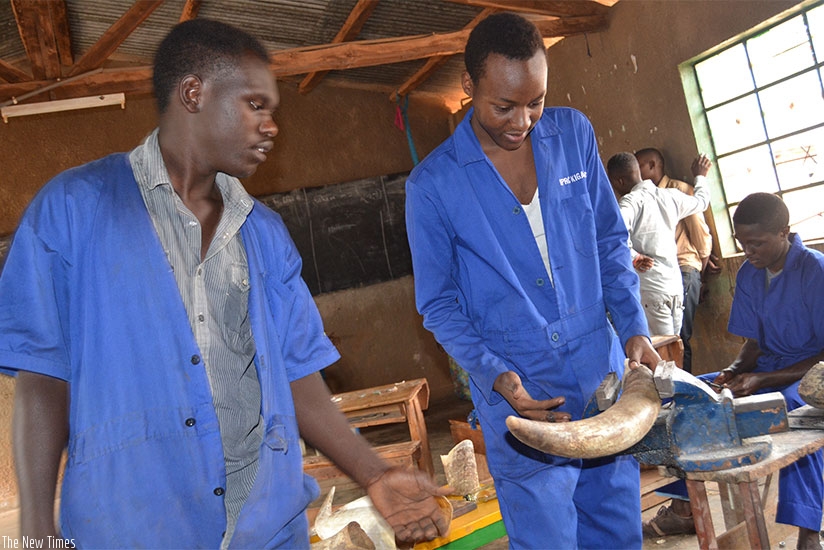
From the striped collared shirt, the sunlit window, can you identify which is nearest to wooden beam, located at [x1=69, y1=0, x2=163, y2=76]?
the sunlit window

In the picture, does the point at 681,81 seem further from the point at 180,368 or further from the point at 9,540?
the point at 9,540

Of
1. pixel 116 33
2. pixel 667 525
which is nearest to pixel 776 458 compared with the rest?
pixel 667 525

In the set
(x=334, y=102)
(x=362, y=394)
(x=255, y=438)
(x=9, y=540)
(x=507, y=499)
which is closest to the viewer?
(x=255, y=438)

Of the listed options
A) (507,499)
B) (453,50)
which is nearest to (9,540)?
(507,499)

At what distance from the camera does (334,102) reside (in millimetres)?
9406

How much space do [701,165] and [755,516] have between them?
429cm

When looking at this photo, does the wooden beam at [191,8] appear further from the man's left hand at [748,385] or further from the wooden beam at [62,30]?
the man's left hand at [748,385]

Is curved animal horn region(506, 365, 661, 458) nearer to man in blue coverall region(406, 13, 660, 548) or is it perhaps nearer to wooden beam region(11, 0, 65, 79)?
man in blue coverall region(406, 13, 660, 548)

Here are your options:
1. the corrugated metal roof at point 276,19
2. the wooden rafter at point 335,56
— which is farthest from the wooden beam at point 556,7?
the corrugated metal roof at point 276,19

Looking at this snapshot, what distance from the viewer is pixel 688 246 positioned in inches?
228

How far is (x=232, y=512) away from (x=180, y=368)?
28cm

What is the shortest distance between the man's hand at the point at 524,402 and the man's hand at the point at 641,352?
289 mm

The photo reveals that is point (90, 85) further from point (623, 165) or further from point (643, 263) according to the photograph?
point (643, 263)

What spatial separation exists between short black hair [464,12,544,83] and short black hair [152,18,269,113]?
26.5 inches
